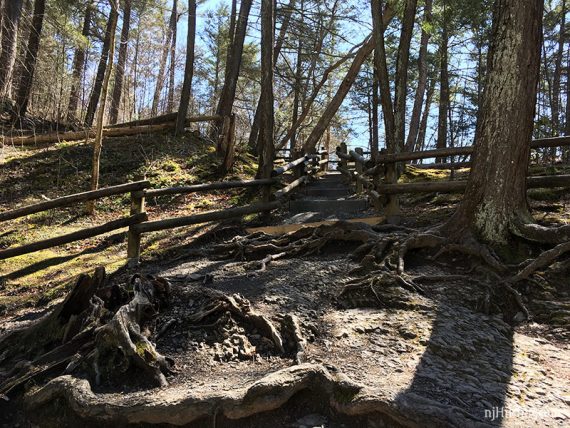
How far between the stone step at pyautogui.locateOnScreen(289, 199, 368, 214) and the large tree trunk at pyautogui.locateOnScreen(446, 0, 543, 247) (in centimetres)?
434

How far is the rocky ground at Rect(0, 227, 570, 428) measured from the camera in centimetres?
233

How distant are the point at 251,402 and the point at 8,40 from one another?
15298 millimetres

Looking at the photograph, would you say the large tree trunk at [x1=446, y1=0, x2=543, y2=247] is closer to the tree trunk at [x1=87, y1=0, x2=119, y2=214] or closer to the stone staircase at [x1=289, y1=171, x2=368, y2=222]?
the stone staircase at [x1=289, y1=171, x2=368, y2=222]

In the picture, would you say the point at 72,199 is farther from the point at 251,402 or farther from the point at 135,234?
the point at 251,402

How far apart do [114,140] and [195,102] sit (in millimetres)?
17172

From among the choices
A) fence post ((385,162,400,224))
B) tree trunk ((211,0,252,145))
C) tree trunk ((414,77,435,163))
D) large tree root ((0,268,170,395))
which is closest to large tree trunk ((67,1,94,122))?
tree trunk ((211,0,252,145))

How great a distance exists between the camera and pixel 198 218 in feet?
21.5

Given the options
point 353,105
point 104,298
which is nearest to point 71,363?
point 104,298

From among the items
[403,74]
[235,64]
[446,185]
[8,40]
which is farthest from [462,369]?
[8,40]

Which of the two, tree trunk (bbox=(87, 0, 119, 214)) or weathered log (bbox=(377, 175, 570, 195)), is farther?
tree trunk (bbox=(87, 0, 119, 214))

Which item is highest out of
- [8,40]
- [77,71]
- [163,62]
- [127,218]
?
[163,62]

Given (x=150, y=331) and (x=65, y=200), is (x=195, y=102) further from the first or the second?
(x=150, y=331)

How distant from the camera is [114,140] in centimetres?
1342

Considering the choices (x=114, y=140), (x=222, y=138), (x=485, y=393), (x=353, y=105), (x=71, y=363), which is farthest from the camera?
(x=353, y=105)
